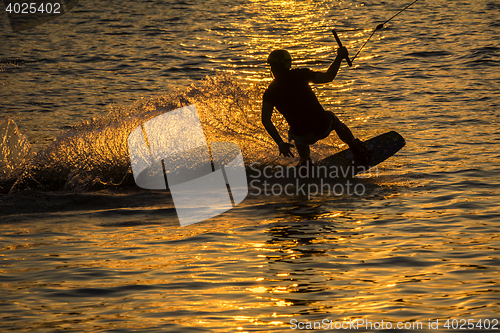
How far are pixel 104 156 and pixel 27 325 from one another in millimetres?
5852

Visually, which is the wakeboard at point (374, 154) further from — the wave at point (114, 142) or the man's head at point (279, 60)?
the man's head at point (279, 60)

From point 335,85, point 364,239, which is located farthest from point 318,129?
point 335,85

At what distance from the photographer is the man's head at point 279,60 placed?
8.32 m

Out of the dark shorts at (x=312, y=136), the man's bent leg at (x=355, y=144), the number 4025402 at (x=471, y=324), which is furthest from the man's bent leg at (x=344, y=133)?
the number 4025402 at (x=471, y=324)

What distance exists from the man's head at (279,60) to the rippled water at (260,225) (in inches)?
70.4

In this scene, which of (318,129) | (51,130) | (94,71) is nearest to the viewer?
(318,129)

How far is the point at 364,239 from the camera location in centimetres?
690

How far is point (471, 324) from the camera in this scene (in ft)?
16.1

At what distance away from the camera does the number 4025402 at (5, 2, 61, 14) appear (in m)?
32.8

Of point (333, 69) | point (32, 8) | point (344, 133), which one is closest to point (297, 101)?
point (333, 69)

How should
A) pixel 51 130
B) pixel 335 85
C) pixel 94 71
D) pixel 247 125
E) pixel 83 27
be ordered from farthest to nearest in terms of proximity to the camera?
pixel 83 27 < pixel 94 71 < pixel 335 85 < pixel 51 130 < pixel 247 125

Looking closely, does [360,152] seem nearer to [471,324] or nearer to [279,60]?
[279,60]

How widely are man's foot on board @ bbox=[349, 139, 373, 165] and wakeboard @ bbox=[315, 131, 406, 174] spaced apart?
6 centimetres

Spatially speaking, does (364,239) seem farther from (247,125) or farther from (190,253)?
(247,125)
